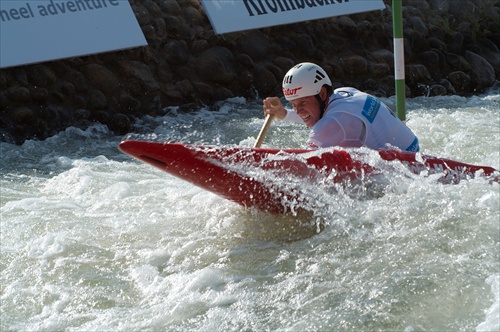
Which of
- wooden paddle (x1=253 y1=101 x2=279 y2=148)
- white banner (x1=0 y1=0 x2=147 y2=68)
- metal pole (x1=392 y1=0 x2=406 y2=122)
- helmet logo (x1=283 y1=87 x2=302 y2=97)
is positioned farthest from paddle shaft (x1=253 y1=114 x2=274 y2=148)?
white banner (x1=0 y1=0 x2=147 y2=68)

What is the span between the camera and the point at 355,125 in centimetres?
582

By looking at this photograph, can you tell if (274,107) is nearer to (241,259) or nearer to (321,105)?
(321,105)

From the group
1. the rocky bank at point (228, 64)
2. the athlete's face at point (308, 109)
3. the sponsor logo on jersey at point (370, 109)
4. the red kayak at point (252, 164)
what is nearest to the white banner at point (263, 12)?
the rocky bank at point (228, 64)

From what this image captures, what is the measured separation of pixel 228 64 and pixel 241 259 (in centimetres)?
544

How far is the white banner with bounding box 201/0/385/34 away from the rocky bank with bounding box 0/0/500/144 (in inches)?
6.1

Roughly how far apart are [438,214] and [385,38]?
6611 millimetres

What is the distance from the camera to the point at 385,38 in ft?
38.3

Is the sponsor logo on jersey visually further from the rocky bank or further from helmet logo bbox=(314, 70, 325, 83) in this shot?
the rocky bank

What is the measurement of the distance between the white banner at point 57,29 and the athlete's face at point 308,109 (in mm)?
4110

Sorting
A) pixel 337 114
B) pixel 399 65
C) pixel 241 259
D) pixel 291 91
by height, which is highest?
pixel 291 91

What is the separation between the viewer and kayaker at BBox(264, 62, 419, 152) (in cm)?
578

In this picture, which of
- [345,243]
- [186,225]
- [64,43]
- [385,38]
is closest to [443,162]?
[345,243]

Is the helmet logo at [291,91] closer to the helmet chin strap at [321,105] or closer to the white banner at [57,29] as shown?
the helmet chin strap at [321,105]

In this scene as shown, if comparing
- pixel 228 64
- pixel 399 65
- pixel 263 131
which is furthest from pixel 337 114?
pixel 228 64
